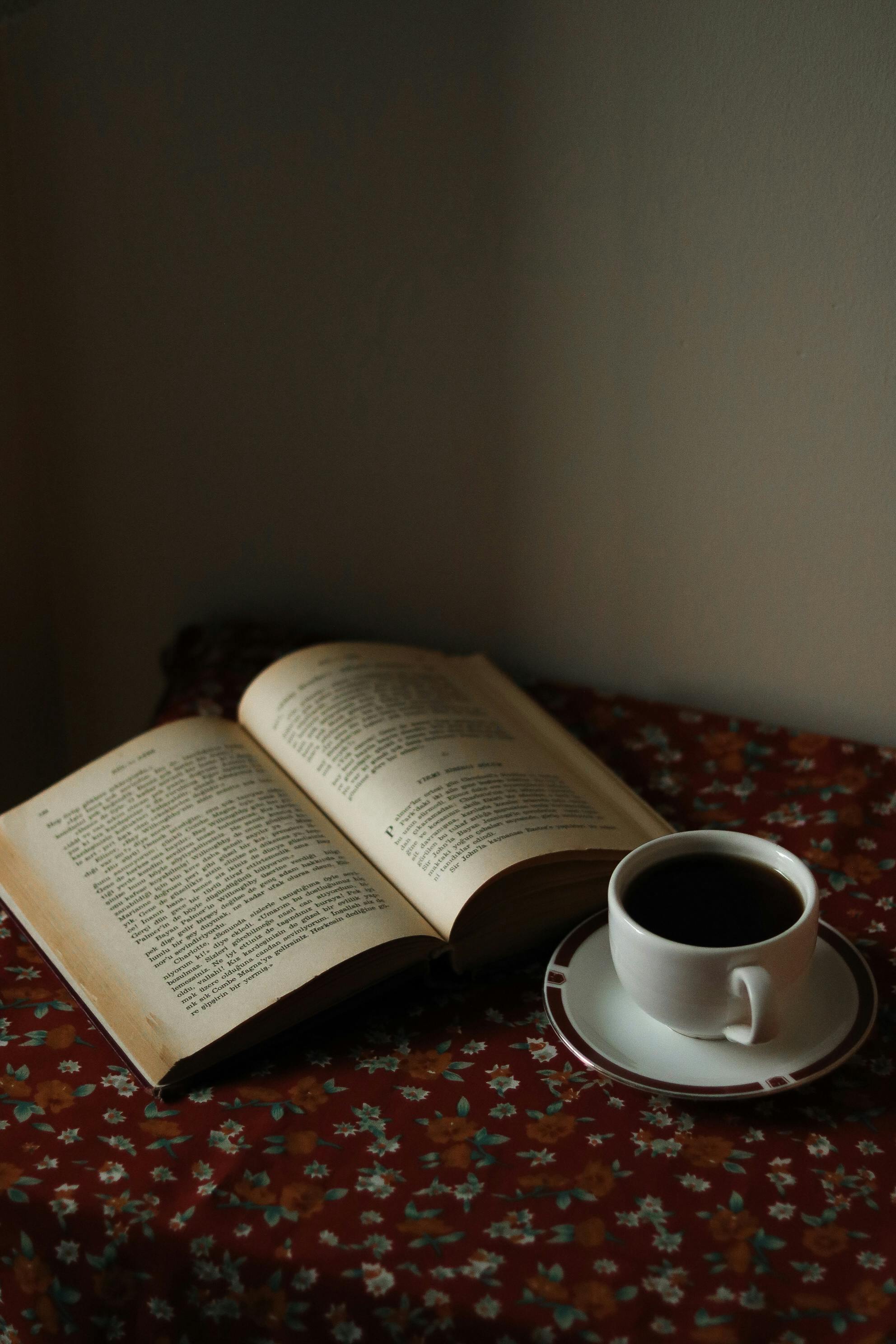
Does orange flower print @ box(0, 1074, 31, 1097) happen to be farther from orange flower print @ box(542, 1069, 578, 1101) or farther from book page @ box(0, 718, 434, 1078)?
orange flower print @ box(542, 1069, 578, 1101)

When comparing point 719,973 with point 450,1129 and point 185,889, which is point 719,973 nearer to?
point 450,1129

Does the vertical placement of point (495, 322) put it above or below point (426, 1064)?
above

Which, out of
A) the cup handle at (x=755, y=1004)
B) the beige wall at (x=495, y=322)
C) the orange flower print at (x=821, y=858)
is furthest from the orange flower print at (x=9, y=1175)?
the beige wall at (x=495, y=322)

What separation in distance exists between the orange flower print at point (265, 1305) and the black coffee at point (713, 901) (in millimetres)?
242

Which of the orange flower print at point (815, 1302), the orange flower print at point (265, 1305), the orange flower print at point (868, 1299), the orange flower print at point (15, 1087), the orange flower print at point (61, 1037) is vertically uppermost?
the orange flower print at point (868, 1299)

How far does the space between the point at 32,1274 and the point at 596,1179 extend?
27 centimetres

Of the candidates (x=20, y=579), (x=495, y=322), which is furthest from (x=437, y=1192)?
(x=20, y=579)

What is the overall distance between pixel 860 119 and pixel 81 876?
679 millimetres

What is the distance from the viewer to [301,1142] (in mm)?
585

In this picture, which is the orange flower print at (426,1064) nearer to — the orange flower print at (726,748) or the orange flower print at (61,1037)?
the orange flower print at (61,1037)

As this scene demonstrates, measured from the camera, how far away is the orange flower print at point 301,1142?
580 mm

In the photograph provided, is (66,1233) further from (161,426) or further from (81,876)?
(161,426)

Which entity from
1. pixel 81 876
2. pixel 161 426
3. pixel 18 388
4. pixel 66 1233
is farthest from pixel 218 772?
pixel 18 388

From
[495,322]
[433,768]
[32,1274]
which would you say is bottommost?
[32,1274]
